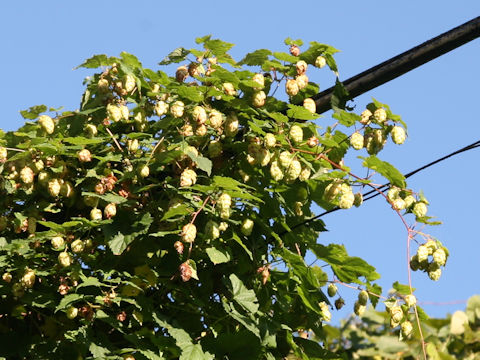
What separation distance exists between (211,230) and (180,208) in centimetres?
16

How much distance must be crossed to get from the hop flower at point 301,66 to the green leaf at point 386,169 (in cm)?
54

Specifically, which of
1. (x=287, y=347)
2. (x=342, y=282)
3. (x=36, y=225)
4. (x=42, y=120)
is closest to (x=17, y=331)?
(x=36, y=225)

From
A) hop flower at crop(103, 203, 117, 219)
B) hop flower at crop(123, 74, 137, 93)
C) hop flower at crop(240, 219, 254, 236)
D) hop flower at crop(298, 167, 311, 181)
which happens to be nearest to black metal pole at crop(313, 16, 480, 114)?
hop flower at crop(298, 167, 311, 181)

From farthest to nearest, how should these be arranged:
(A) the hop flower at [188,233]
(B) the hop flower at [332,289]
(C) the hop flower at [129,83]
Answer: (B) the hop flower at [332,289] < (C) the hop flower at [129,83] < (A) the hop flower at [188,233]

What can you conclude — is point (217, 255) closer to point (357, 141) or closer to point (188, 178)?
point (188, 178)

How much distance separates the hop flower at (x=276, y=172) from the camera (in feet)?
12.8

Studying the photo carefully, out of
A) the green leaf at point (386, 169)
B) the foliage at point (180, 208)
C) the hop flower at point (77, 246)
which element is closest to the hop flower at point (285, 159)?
the foliage at point (180, 208)

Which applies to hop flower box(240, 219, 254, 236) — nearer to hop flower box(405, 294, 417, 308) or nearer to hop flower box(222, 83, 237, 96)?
hop flower box(222, 83, 237, 96)

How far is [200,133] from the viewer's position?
3.92 meters

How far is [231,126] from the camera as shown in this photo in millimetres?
3982

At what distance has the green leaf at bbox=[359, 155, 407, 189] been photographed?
3926 millimetres

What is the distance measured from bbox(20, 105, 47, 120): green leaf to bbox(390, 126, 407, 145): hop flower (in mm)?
1689

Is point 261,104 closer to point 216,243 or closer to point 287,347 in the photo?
point 216,243

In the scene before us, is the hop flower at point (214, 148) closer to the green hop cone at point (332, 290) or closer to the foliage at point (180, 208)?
the foliage at point (180, 208)
